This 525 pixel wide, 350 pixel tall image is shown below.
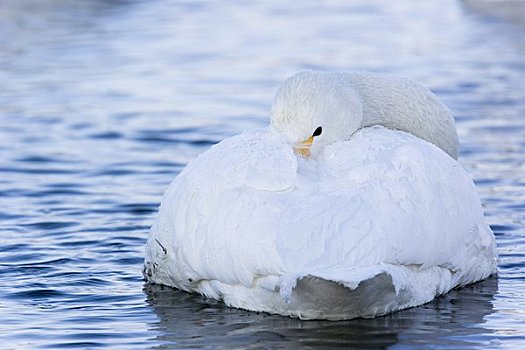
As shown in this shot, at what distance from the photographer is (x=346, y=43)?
60.3 feet

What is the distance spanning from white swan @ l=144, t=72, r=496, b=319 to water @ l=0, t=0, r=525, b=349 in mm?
179

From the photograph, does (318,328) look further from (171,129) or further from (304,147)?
(171,129)

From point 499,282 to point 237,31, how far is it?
11264 millimetres

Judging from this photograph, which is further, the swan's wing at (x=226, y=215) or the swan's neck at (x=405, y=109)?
the swan's neck at (x=405, y=109)

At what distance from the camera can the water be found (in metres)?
7.69

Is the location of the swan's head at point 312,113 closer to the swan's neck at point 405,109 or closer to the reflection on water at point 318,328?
the swan's neck at point 405,109

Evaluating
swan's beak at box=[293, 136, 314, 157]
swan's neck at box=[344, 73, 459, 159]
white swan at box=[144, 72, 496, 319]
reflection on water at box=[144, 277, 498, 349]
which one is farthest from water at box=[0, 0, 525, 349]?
swan's beak at box=[293, 136, 314, 157]

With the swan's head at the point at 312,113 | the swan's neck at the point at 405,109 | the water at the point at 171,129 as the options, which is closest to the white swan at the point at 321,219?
the swan's head at the point at 312,113

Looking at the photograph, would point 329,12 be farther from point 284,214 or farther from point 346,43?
point 284,214

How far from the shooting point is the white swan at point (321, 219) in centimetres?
722

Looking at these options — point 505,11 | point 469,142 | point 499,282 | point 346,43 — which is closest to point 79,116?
point 469,142

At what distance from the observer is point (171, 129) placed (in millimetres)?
13484

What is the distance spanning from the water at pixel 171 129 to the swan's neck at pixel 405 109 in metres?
0.81

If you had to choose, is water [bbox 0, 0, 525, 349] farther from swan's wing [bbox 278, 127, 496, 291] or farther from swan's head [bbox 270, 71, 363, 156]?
swan's head [bbox 270, 71, 363, 156]
